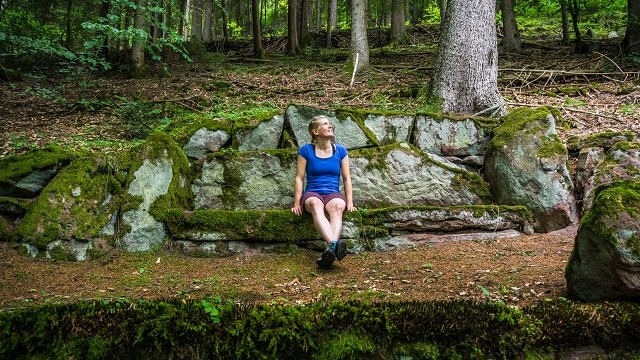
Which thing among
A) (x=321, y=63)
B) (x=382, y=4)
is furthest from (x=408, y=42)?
(x=321, y=63)

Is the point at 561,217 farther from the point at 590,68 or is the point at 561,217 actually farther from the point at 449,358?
the point at 590,68

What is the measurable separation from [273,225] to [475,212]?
2.35m

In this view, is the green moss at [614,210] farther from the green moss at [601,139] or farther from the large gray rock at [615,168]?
the green moss at [601,139]

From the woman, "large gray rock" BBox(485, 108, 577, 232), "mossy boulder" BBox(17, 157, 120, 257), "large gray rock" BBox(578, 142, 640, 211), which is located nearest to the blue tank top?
the woman

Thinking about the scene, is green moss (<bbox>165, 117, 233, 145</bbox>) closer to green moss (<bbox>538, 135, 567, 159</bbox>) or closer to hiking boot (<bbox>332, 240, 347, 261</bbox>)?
hiking boot (<bbox>332, 240, 347, 261</bbox>)

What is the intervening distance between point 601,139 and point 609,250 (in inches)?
147

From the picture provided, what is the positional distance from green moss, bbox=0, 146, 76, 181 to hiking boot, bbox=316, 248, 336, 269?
10.6 ft

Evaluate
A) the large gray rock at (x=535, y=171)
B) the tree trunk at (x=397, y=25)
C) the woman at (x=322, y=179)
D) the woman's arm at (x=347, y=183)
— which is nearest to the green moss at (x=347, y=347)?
the woman at (x=322, y=179)

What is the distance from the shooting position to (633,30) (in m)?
11.1

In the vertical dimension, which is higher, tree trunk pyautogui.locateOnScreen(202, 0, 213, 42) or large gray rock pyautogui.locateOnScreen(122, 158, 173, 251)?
tree trunk pyautogui.locateOnScreen(202, 0, 213, 42)

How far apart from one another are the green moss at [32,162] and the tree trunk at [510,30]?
1307cm

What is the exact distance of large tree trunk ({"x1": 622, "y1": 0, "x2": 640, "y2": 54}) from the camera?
10.9 m

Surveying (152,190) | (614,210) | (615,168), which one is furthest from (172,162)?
(615,168)

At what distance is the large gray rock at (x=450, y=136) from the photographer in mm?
6324
